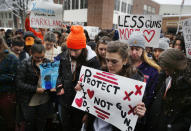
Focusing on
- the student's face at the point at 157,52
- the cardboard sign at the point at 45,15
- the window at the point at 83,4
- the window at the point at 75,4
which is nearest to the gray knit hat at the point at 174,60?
the student's face at the point at 157,52

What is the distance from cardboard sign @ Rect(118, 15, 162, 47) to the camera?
317 cm

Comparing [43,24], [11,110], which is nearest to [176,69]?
[11,110]

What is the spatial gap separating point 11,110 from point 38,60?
115cm

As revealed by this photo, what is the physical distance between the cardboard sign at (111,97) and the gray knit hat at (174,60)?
63cm

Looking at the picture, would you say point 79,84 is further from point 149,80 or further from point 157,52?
point 157,52

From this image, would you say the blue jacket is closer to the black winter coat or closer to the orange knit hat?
the black winter coat

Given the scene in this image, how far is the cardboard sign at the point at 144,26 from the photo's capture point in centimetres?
317

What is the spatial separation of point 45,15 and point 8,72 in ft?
8.99

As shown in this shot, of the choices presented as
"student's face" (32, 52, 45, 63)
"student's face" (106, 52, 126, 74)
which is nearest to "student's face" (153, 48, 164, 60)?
"student's face" (106, 52, 126, 74)

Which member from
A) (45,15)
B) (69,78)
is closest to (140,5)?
(45,15)

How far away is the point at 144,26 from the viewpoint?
10.8 ft

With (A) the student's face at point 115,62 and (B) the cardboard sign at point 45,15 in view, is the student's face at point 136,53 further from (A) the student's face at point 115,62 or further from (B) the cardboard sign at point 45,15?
(B) the cardboard sign at point 45,15

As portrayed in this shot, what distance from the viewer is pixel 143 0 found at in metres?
35.4

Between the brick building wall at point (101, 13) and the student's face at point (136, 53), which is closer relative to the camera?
the student's face at point (136, 53)
